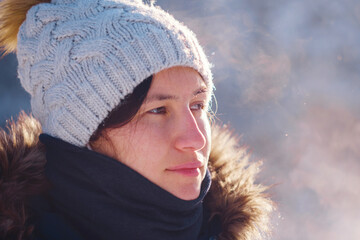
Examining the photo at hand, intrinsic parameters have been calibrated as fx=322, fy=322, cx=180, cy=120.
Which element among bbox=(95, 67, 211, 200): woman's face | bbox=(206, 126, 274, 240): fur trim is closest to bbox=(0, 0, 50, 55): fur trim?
bbox=(95, 67, 211, 200): woman's face

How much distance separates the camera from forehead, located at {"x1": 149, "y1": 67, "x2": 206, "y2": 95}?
1246 millimetres

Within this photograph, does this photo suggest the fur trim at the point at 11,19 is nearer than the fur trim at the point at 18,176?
No

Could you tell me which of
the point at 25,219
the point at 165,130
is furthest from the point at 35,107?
the point at 165,130

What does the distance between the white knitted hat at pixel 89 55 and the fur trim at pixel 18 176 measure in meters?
0.10

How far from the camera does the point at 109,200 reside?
1.25m

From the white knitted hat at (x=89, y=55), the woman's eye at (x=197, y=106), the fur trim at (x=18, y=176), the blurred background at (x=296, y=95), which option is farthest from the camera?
the blurred background at (x=296, y=95)

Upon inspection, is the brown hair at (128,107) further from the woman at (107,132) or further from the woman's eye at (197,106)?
the woman's eye at (197,106)

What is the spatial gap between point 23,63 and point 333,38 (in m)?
3.27

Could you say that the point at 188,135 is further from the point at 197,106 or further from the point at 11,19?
the point at 11,19

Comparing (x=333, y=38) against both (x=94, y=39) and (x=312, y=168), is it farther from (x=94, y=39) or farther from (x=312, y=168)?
(x=94, y=39)

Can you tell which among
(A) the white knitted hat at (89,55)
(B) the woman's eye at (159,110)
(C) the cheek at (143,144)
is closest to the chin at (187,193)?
(C) the cheek at (143,144)

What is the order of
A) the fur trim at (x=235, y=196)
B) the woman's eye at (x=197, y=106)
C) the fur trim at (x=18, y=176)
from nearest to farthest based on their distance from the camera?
the fur trim at (x=18, y=176) → the woman's eye at (x=197, y=106) → the fur trim at (x=235, y=196)

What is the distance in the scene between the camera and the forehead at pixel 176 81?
4.09 feet

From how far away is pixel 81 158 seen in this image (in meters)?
1.28
